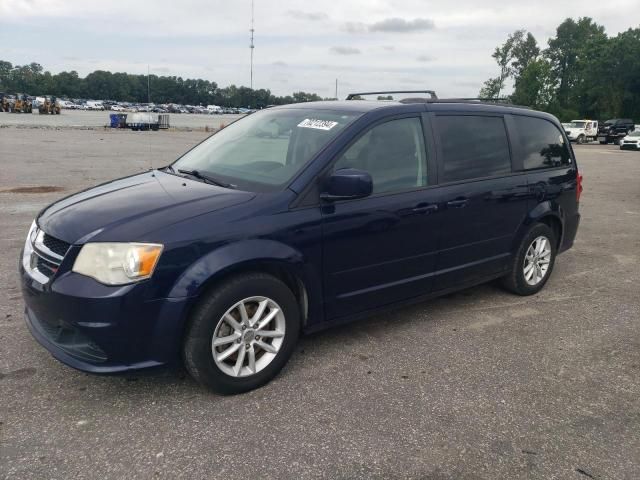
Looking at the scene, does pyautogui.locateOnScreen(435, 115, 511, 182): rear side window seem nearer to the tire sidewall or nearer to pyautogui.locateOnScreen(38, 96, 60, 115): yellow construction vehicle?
the tire sidewall

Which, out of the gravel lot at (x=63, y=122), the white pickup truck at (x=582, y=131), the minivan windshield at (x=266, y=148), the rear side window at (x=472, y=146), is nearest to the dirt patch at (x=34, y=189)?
the minivan windshield at (x=266, y=148)

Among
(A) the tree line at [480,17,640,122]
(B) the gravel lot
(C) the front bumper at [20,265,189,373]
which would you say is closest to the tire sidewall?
(C) the front bumper at [20,265,189,373]

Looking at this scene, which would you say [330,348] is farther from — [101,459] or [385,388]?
[101,459]

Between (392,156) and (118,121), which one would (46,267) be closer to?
(392,156)

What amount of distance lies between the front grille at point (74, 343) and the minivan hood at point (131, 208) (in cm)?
50

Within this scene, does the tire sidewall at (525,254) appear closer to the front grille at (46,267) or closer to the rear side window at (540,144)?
the rear side window at (540,144)

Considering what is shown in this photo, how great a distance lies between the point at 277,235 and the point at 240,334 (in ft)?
2.04

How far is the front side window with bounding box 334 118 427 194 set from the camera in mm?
3795

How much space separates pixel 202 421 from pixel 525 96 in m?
75.7

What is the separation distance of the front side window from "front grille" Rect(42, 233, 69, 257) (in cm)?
169

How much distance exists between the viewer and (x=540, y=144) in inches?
207

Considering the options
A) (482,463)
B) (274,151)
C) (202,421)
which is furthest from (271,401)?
(274,151)

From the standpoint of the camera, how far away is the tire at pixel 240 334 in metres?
3.10

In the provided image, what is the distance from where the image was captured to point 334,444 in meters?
2.86
